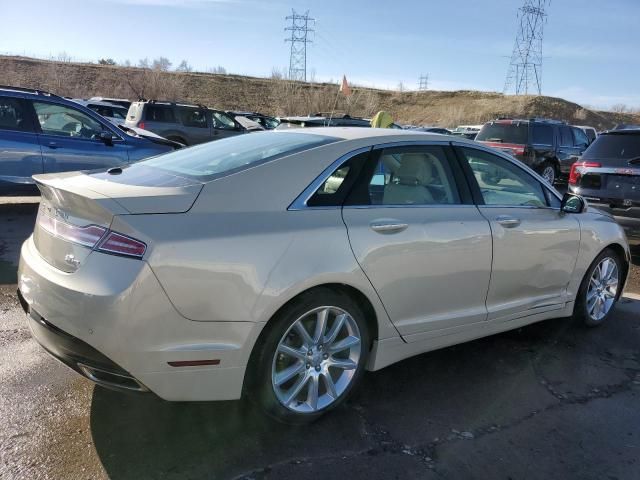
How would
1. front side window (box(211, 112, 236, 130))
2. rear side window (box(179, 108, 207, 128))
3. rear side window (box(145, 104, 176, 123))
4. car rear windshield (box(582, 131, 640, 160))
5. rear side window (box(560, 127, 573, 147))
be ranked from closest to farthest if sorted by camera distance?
1. car rear windshield (box(582, 131, 640, 160))
2. rear side window (box(560, 127, 573, 147))
3. rear side window (box(145, 104, 176, 123))
4. rear side window (box(179, 108, 207, 128))
5. front side window (box(211, 112, 236, 130))

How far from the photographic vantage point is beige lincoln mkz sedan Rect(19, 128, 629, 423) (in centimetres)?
264

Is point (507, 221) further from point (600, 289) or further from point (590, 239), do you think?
point (600, 289)

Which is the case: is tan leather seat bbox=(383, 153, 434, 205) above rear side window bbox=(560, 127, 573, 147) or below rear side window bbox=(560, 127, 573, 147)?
above

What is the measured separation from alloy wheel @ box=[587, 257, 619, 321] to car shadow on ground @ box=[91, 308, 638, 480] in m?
0.64

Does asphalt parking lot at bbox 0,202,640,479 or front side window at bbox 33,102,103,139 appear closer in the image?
asphalt parking lot at bbox 0,202,640,479

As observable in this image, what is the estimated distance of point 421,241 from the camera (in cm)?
344

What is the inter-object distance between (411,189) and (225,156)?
118 centimetres

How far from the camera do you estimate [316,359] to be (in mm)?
3191

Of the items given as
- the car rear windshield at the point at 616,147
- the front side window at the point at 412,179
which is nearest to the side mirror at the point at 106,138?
the front side window at the point at 412,179

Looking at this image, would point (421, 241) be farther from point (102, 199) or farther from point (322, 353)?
point (102, 199)

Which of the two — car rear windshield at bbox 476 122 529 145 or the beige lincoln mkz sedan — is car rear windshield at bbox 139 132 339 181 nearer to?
the beige lincoln mkz sedan

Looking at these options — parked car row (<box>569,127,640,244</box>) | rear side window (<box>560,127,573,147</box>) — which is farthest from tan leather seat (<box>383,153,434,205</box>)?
rear side window (<box>560,127,573,147</box>)

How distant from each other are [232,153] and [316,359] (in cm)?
135

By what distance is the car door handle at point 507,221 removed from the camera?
3.92 metres
